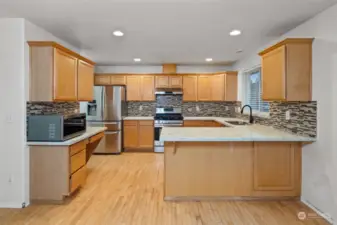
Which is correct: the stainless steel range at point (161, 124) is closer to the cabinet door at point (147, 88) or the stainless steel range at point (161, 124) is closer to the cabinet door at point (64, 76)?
the cabinet door at point (147, 88)

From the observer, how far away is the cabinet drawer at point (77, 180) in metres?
3.37

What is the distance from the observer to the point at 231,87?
6.42m

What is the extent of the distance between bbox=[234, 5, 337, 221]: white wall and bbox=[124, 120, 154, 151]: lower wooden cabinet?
4.03m

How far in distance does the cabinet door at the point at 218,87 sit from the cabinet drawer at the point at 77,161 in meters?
3.92

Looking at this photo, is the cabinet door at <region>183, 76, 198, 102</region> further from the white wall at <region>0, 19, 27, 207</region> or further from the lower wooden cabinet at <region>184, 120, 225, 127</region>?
the white wall at <region>0, 19, 27, 207</region>

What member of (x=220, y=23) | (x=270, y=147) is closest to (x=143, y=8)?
(x=220, y=23)

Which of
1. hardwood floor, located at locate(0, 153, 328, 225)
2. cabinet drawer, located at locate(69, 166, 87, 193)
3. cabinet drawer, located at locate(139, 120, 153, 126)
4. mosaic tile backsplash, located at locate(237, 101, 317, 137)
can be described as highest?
mosaic tile backsplash, located at locate(237, 101, 317, 137)

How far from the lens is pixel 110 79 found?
22.4ft

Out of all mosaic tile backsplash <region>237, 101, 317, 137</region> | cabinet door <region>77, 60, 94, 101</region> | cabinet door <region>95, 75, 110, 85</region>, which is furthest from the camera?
cabinet door <region>95, 75, 110, 85</region>

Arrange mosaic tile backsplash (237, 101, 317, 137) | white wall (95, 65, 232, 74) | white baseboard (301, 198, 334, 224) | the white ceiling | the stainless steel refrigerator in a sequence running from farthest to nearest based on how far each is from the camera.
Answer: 1. white wall (95, 65, 232, 74)
2. the stainless steel refrigerator
3. mosaic tile backsplash (237, 101, 317, 137)
4. white baseboard (301, 198, 334, 224)
5. the white ceiling

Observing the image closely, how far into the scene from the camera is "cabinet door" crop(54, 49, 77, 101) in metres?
3.25

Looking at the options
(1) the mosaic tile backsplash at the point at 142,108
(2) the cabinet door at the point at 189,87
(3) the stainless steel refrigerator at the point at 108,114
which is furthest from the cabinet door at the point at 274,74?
(1) the mosaic tile backsplash at the point at 142,108

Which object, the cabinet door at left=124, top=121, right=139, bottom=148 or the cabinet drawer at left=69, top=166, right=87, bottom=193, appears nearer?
the cabinet drawer at left=69, top=166, right=87, bottom=193

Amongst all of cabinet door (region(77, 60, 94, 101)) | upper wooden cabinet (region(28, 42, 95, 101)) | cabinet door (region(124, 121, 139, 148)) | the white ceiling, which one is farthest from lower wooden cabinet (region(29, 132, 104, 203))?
cabinet door (region(124, 121, 139, 148))
